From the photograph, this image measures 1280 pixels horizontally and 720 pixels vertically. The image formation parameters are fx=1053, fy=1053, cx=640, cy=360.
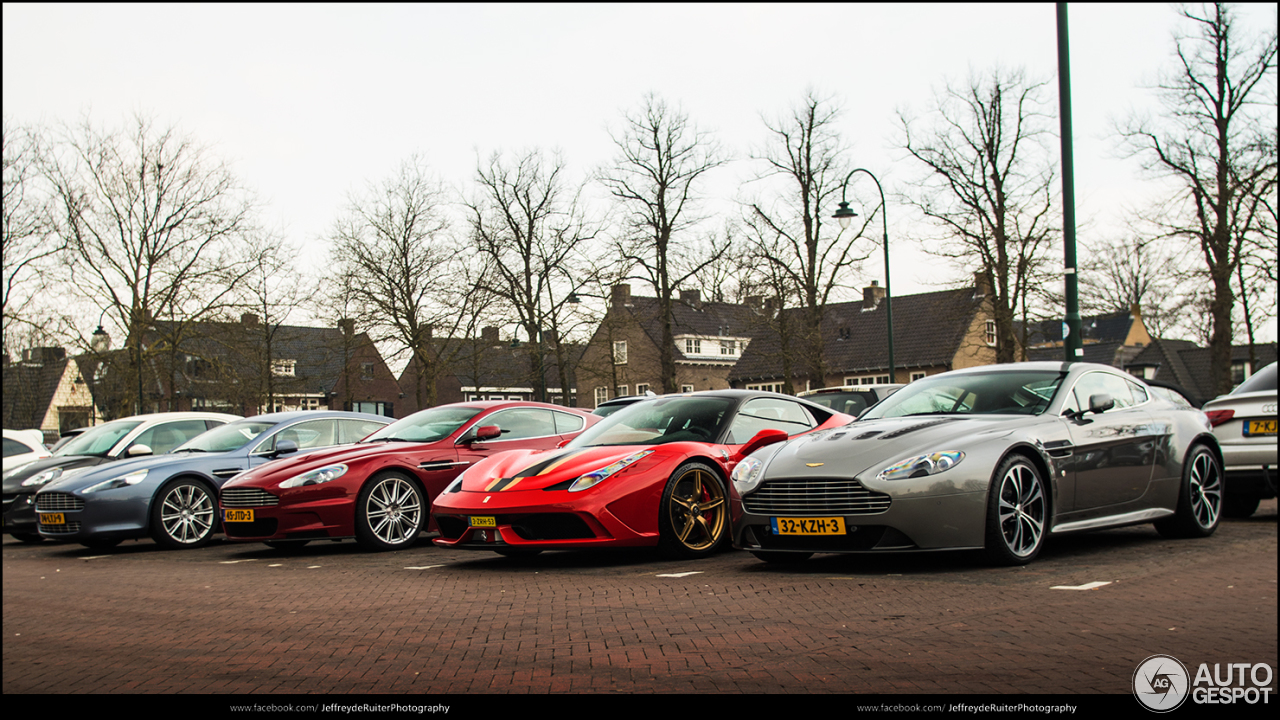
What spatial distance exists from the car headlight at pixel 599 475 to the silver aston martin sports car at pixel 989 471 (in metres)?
0.85

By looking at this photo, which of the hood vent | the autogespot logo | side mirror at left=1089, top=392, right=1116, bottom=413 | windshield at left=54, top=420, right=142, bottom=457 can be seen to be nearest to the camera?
the autogespot logo

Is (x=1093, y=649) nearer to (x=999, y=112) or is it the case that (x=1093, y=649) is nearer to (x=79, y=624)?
(x=79, y=624)

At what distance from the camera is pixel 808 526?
7051 millimetres

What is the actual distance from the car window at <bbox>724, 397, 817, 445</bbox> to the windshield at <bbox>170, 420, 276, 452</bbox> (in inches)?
257

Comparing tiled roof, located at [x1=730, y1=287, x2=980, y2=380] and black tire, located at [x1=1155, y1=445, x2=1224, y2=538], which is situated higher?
tiled roof, located at [x1=730, y1=287, x2=980, y2=380]

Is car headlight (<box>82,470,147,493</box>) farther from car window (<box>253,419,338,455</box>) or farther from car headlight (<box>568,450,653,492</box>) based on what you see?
car headlight (<box>568,450,653,492</box>)

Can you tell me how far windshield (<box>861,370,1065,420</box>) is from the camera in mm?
7941

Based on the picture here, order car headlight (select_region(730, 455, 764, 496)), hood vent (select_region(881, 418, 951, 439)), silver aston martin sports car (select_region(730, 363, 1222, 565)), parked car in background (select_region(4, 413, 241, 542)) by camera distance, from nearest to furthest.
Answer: silver aston martin sports car (select_region(730, 363, 1222, 565)), hood vent (select_region(881, 418, 951, 439)), car headlight (select_region(730, 455, 764, 496)), parked car in background (select_region(4, 413, 241, 542))

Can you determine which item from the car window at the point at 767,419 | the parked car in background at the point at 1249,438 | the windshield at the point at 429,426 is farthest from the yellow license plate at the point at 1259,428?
the windshield at the point at 429,426

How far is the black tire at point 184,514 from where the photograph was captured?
11836mm

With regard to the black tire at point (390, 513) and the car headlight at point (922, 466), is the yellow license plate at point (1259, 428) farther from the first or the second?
the black tire at point (390, 513)

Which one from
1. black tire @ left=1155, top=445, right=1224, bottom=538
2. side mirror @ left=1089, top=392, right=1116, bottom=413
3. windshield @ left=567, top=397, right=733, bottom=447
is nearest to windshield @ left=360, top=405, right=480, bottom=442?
windshield @ left=567, top=397, right=733, bottom=447

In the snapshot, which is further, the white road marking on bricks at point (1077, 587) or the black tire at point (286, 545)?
the black tire at point (286, 545)

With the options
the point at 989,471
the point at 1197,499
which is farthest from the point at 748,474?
the point at 1197,499
